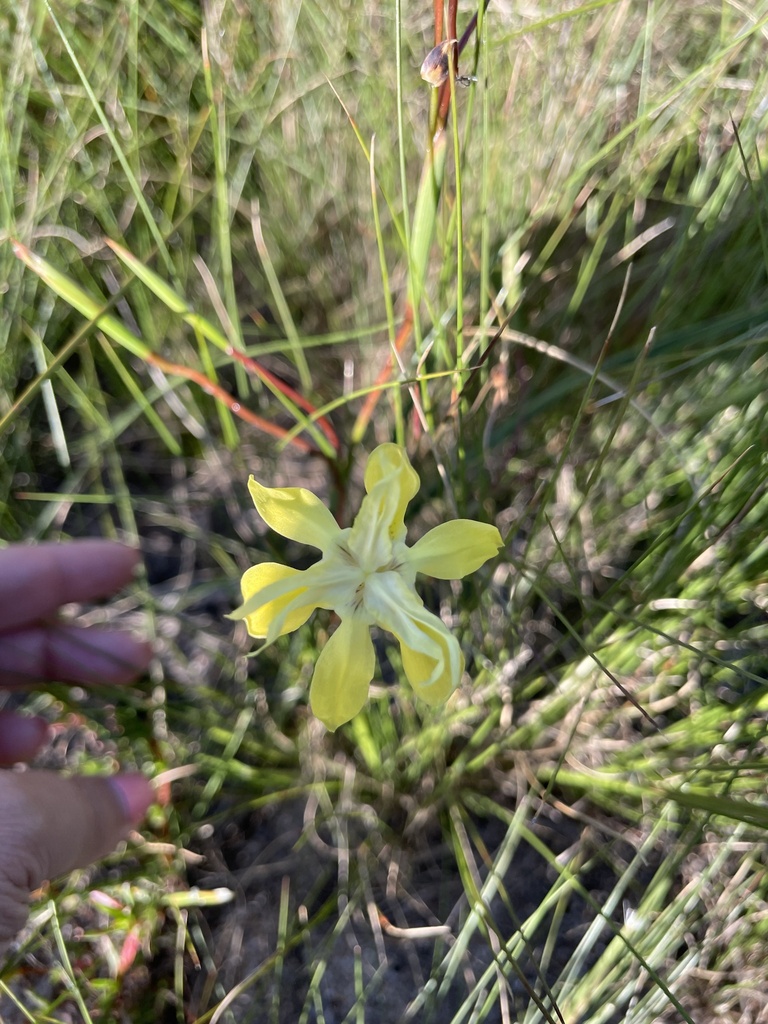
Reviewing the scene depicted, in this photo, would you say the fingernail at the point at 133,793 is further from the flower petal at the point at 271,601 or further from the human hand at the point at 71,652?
the flower petal at the point at 271,601

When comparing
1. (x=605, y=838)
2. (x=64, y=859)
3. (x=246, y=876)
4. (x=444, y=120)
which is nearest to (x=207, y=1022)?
(x=246, y=876)

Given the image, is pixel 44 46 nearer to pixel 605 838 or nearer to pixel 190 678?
pixel 190 678

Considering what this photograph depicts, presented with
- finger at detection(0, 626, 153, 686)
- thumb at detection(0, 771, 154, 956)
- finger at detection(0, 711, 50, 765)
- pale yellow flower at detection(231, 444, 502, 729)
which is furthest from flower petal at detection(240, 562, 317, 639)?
finger at detection(0, 711, 50, 765)

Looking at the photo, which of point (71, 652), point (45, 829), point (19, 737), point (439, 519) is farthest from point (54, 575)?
point (439, 519)

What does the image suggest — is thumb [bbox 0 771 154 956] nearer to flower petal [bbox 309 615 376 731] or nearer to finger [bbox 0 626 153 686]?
finger [bbox 0 626 153 686]

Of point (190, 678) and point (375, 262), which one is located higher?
point (375, 262)

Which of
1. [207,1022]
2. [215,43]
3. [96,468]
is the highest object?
[215,43]

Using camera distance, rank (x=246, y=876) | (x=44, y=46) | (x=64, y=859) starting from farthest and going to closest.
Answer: (x=44, y=46), (x=246, y=876), (x=64, y=859)
